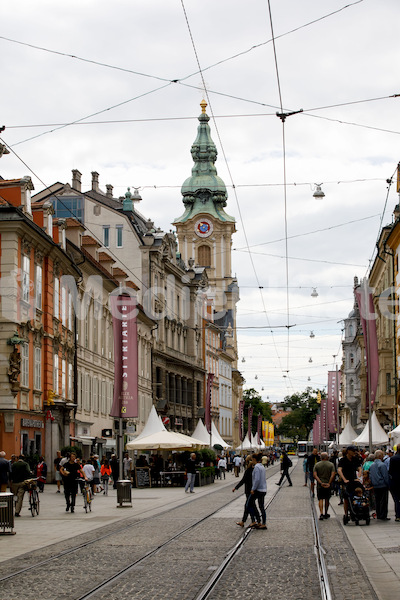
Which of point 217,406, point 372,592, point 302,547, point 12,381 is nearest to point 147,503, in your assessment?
point 12,381

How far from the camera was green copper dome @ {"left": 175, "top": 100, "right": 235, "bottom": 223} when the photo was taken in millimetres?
130875

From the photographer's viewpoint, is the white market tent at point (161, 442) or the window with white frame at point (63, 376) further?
the window with white frame at point (63, 376)

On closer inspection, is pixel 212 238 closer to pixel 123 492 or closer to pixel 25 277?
pixel 25 277

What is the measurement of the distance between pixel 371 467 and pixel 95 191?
57.6 metres

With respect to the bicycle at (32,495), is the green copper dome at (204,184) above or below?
above

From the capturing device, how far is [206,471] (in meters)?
48.9

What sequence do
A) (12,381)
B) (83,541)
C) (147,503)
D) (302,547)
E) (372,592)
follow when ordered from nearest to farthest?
(372,592), (302,547), (83,541), (147,503), (12,381)

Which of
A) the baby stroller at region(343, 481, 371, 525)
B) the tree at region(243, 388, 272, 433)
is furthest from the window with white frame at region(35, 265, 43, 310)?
the tree at region(243, 388, 272, 433)

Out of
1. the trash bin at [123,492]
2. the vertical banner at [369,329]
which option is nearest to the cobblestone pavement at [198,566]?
the trash bin at [123,492]

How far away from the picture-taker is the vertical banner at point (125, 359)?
112 feet

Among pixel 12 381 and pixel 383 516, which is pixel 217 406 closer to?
pixel 12 381

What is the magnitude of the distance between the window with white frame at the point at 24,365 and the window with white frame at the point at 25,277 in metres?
1.97

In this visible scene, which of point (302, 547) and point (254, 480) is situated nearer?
point (302, 547)

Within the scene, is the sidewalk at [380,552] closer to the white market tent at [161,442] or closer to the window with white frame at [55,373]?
the white market tent at [161,442]
